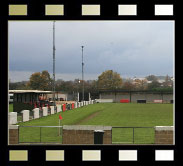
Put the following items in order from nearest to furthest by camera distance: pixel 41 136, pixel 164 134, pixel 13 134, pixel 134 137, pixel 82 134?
pixel 82 134 → pixel 164 134 → pixel 13 134 → pixel 134 137 → pixel 41 136

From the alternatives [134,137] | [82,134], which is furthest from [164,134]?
[134,137]

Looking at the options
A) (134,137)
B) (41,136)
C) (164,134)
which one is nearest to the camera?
(164,134)

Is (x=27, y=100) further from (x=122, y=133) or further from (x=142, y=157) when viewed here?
(x=142, y=157)

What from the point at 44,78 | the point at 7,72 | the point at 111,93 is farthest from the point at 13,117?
the point at 111,93

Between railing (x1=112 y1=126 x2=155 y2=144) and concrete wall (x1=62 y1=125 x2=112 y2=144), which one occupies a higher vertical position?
concrete wall (x1=62 y1=125 x2=112 y2=144)

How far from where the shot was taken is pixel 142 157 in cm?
534

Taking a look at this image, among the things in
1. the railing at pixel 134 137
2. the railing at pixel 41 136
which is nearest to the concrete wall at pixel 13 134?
the railing at pixel 41 136

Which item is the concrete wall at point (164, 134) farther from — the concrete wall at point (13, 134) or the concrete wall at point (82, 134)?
the concrete wall at point (13, 134)

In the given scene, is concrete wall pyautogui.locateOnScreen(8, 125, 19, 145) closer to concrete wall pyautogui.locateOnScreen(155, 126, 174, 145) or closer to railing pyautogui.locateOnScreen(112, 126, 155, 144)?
railing pyautogui.locateOnScreen(112, 126, 155, 144)

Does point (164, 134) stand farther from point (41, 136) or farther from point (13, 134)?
point (41, 136)

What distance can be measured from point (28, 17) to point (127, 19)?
174 centimetres

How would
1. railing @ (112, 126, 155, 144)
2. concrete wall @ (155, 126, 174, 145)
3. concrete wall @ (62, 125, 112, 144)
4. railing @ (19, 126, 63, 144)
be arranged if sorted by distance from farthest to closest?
railing @ (19, 126, 63, 144) → railing @ (112, 126, 155, 144) → concrete wall @ (155, 126, 174, 145) → concrete wall @ (62, 125, 112, 144)

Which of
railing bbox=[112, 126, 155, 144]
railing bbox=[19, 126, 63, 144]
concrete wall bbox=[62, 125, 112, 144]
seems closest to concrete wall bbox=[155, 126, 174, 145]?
concrete wall bbox=[62, 125, 112, 144]

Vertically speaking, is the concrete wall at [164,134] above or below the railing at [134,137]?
above
